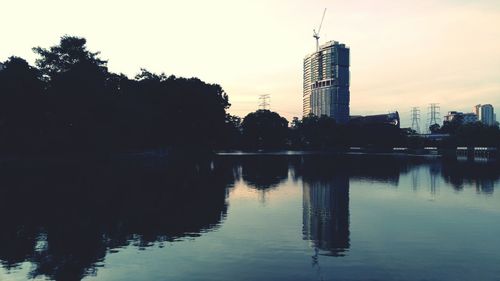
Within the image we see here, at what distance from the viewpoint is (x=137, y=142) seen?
105750mm

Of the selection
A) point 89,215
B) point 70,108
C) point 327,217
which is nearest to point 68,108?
point 70,108

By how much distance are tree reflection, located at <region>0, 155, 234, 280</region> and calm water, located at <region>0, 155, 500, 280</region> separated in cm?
9

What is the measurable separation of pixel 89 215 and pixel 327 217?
56.5 feet

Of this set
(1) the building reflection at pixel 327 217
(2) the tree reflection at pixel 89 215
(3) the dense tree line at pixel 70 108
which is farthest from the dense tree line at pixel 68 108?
(1) the building reflection at pixel 327 217

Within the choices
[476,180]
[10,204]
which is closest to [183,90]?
[476,180]

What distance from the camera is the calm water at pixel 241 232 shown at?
1984 cm

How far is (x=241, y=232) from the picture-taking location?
90.6ft

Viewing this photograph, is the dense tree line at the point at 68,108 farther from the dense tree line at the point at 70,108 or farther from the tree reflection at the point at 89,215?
the tree reflection at the point at 89,215

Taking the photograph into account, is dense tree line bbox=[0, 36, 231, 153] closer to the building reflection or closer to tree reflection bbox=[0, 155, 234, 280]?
tree reflection bbox=[0, 155, 234, 280]

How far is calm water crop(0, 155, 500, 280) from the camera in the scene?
19.8 metres

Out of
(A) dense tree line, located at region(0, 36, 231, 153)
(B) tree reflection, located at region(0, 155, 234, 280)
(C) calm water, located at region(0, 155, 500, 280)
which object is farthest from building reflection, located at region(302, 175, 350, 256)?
(A) dense tree line, located at region(0, 36, 231, 153)

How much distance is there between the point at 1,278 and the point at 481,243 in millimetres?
24445

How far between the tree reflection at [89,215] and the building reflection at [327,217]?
6696 mm

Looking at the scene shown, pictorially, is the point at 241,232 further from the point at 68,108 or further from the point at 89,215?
the point at 68,108
